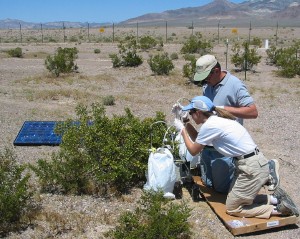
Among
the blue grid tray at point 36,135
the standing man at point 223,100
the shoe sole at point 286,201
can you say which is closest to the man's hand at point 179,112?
the standing man at point 223,100

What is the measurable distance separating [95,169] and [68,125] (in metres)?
0.85

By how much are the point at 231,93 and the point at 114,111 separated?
6.37 m

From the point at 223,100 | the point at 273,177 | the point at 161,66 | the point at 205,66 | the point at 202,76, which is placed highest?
the point at 205,66

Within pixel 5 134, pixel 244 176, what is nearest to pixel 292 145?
pixel 244 176

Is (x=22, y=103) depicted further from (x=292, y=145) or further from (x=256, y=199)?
(x=256, y=199)

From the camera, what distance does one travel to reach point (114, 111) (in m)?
11.1

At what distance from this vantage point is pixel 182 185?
5.93 m

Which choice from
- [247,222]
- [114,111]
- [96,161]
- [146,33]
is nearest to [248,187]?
[247,222]

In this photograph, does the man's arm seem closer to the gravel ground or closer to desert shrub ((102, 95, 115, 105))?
the gravel ground

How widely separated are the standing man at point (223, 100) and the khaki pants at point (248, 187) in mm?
345

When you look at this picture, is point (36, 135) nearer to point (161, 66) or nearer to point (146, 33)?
point (161, 66)

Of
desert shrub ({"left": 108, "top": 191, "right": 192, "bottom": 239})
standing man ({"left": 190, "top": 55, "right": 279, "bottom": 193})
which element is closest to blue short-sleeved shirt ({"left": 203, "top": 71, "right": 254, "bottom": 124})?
standing man ({"left": 190, "top": 55, "right": 279, "bottom": 193})

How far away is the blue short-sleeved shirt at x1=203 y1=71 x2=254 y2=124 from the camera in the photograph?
16.5 ft

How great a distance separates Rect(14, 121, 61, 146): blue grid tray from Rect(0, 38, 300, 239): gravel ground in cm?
15
